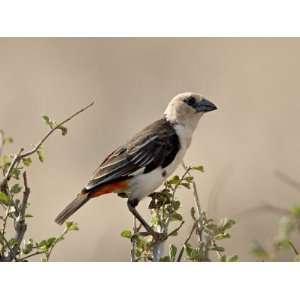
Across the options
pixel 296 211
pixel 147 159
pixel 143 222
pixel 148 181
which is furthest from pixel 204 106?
pixel 296 211

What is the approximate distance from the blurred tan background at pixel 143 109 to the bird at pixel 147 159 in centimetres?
25

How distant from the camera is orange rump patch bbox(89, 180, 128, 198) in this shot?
2938mm

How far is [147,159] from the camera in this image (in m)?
3.11

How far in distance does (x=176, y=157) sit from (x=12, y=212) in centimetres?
108

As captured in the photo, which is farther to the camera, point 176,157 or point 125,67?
point 125,67

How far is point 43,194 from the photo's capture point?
345 cm

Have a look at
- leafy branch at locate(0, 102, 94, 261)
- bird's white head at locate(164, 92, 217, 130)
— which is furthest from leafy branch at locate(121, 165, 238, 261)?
bird's white head at locate(164, 92, 217, 130)

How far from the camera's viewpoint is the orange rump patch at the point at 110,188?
2.94 meters

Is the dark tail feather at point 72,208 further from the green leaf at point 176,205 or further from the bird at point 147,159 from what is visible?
the green leaf at point 176,205

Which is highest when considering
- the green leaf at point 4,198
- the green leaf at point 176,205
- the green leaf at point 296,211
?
the green leaf at point 4,198

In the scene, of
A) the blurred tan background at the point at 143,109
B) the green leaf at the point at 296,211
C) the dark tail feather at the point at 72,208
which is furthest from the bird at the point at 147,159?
the green leaf at the point at 296,211

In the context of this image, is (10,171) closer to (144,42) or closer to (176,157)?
(176,157)
